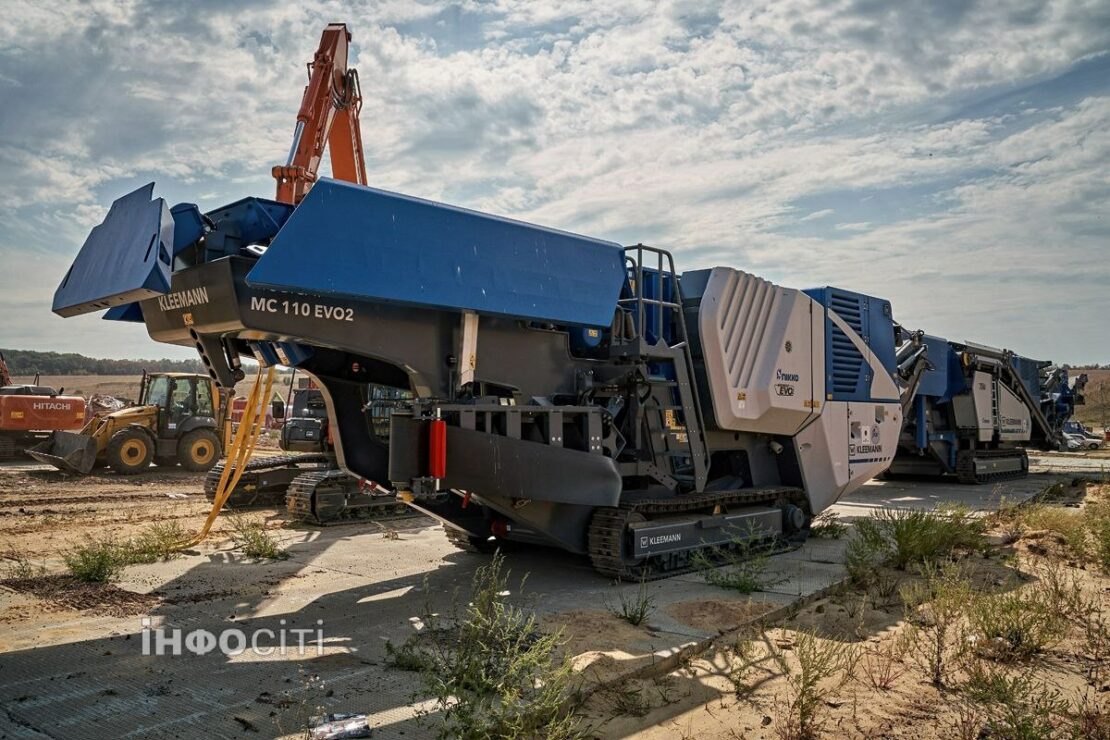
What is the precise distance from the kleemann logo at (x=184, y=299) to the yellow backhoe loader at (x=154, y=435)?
1123 centimetres

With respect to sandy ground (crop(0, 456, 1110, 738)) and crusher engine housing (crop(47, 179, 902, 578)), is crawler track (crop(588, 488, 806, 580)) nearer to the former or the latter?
crusher engine housing (crop(47, 179, 902, 578))

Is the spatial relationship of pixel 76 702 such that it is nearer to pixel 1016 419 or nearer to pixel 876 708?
pixel 876 708

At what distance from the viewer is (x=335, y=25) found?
15.7m

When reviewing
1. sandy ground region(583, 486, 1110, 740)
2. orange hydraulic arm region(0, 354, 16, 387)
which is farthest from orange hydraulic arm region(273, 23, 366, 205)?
orange hydraulic arm region(0, 354, 16, 387)

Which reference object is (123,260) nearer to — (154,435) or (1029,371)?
(154,435)

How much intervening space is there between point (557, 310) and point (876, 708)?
396 centimetres

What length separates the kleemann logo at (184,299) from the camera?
229 inches

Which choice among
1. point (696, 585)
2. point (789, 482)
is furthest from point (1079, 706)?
point (789, 482)

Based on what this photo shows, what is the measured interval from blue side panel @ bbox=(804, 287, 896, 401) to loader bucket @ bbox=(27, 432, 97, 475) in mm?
14670

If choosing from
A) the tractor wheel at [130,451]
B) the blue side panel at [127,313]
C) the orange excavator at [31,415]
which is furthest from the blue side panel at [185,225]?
the orange excavator at [31,415]

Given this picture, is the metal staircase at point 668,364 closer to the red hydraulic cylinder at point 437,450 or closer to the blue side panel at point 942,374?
the red hydraulic cylinder at point 437,450

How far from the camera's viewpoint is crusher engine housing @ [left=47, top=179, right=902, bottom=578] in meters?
5.75

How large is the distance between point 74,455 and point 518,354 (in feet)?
44.3

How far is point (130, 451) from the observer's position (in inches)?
673
